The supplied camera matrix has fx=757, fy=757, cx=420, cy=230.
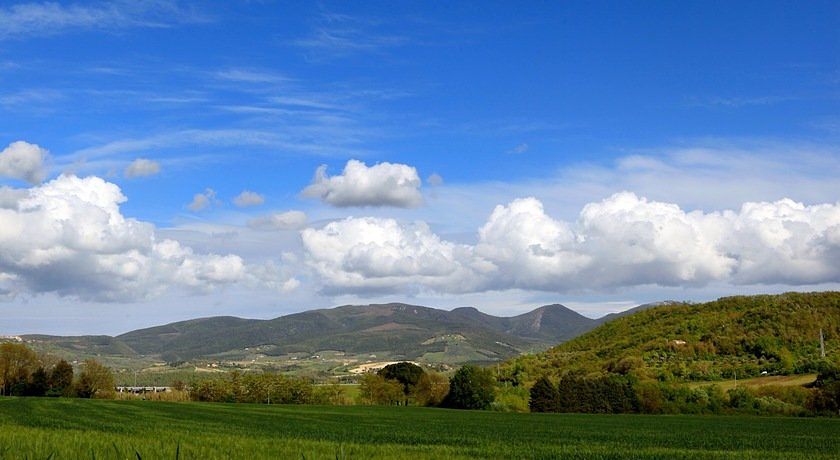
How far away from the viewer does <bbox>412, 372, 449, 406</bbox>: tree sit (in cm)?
11462

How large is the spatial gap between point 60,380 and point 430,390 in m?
58.4

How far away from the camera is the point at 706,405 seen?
3415 inches

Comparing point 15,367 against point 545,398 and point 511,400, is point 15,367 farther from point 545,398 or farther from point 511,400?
point 545,398

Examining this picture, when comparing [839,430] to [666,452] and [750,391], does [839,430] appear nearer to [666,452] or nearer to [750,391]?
[666,452]

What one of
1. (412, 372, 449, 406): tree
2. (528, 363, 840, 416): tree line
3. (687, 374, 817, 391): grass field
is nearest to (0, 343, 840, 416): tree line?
(412, 372, 449, 406): tree

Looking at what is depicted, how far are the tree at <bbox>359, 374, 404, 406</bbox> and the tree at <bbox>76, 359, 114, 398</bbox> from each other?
42125 mm

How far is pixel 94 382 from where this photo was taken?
122125 mm

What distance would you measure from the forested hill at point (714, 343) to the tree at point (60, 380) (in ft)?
235

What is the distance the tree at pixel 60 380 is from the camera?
11900 centimetres

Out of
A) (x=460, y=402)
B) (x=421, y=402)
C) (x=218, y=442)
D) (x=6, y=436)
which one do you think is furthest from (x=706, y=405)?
(x=6, y=436)

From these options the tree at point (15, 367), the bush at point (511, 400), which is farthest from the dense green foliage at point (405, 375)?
the tree at point (15, 367)

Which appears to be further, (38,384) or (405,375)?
(405,375)

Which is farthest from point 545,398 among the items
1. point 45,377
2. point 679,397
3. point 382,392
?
point 45,377

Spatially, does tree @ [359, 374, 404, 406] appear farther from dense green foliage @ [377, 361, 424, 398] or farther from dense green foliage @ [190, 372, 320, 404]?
dense green foliage @ [190, 372, 320, 404]
